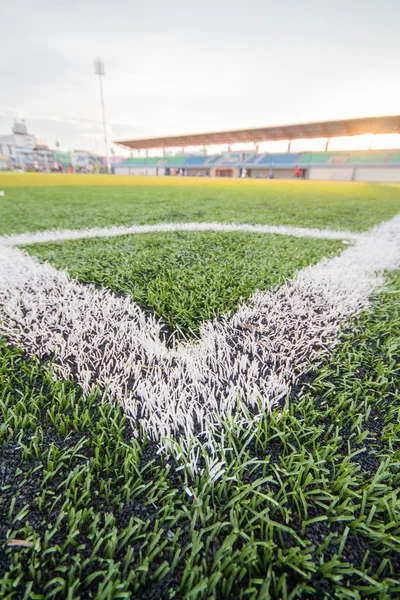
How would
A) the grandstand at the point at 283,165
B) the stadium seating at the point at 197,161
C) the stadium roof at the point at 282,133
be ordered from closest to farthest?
the stadium roof at the point at 282,133 < the grandstand at the point at 283,165 < the stadium seating at the point at 197,161

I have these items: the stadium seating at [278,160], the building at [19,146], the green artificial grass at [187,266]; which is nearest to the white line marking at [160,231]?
the green artificial grass at [187,266]

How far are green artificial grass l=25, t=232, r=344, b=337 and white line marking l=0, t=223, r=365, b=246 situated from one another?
1.14 ft

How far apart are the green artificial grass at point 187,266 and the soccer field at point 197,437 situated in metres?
0.02

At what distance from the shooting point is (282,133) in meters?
36.4

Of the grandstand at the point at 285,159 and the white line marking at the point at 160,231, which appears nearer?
the white line marking at the point at 160,231

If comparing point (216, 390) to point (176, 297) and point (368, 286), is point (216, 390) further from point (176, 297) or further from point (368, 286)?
point (368, 286)

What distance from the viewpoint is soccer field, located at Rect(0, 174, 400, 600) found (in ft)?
1.74

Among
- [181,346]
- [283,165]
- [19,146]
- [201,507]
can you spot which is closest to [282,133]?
[283,165]

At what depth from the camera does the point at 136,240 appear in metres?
2.69

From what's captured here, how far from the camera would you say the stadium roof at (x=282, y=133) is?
96.3ft

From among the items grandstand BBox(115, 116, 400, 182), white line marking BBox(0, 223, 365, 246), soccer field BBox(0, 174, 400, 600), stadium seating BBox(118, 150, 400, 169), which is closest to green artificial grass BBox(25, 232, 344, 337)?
soccer field BBox(0, 174, 400, 600)

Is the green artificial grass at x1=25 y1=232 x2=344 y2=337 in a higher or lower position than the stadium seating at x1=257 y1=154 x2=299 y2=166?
lower

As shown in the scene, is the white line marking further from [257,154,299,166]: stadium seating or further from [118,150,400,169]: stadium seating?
[257,154,299,166]: stadium seating

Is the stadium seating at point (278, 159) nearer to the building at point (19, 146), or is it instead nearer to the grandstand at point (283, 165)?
the grandstand at point (283, 165)
